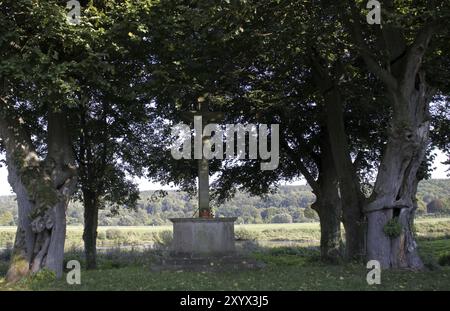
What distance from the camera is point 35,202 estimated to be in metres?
15.5

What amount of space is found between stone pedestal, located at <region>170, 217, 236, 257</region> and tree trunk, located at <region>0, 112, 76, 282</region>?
3532 mm

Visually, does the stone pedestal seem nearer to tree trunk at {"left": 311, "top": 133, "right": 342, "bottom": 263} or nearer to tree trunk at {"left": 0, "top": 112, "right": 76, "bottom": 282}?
tree trunk at {"left": 0, "top": 112, "right": 76, "bottom": 282}

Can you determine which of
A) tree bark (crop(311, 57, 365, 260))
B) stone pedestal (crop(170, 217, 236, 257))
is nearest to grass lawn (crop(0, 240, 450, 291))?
stone pedestal (crop(170, 217, 236, 257))

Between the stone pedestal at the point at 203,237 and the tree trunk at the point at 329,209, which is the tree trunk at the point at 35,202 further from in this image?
the tree trunk at the point at 329,209

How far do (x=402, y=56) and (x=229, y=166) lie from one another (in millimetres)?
12590

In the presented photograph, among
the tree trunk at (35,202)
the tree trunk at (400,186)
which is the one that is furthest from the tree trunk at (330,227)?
the tree trunk at (35,202)

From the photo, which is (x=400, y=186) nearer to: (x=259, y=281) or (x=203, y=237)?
(x=259, y=281)

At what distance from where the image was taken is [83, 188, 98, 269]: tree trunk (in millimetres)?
24188

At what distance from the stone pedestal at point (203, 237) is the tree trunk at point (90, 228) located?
941 centimetres

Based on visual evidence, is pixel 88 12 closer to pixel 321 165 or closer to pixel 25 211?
pixel 25 211

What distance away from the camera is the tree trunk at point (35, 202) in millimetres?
15125

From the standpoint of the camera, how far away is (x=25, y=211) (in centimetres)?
1554

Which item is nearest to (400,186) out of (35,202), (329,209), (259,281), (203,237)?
(259,281)
